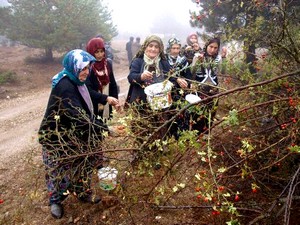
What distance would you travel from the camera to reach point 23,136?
6.50 meters

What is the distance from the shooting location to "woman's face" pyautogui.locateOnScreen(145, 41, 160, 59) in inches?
148

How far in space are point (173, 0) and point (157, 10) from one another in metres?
7.62

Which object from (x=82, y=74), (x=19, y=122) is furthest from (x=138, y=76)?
(x=19, y=122)

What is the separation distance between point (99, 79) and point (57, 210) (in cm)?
180

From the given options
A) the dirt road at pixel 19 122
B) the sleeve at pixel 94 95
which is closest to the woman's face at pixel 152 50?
the sleeve at pixel 94 95

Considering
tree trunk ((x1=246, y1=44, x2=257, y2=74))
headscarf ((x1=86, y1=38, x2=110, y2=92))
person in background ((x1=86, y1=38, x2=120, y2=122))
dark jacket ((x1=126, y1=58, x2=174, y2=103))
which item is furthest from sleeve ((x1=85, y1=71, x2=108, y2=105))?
tree trunk ((x1=246, y1=44, x2=257, y2=74))

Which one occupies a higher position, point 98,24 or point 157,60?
point 98,24

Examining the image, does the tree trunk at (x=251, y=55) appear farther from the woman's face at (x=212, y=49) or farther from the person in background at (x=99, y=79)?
the person in background at (x=99, y=79)

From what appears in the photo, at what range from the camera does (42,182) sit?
159 inches

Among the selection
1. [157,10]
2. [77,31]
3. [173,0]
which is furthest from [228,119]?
[173,0]

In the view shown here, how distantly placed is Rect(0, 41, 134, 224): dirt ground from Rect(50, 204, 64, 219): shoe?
0.23ft

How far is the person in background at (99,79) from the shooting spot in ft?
12.1

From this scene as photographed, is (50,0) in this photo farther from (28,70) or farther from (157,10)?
(157,10)

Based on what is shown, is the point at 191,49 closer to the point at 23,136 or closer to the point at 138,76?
the point at 138,76
